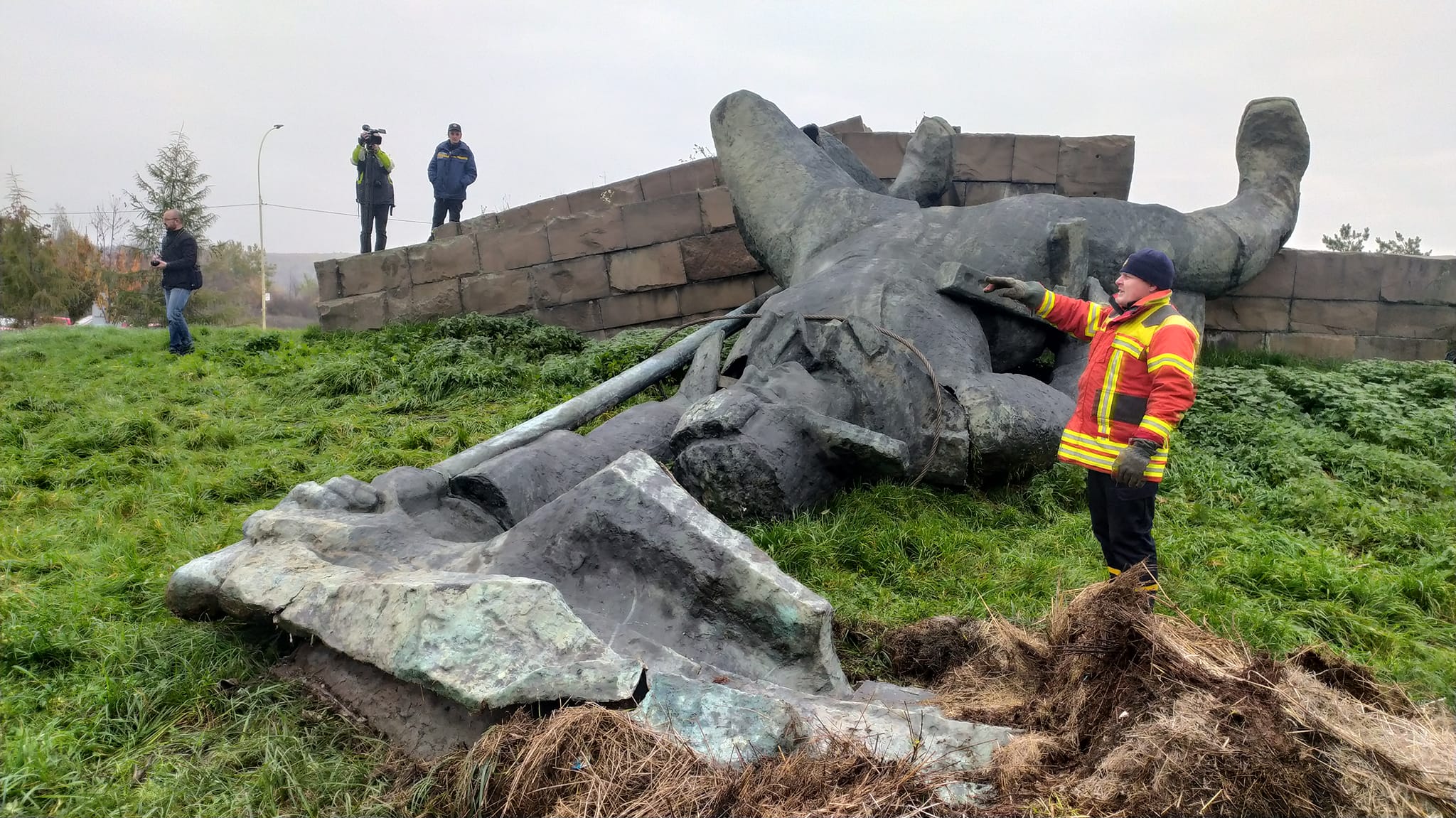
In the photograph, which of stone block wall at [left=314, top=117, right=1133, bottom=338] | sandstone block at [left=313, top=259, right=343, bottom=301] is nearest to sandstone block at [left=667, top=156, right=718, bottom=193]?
stone block wall at [left=314, top=117, right=1133, bottom=338]

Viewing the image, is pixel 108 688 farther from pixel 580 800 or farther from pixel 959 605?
pixel 959 605

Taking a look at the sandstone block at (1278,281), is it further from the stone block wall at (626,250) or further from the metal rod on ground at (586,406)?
the metal rod on ground at (586,406)

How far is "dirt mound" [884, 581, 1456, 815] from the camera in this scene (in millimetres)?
1737

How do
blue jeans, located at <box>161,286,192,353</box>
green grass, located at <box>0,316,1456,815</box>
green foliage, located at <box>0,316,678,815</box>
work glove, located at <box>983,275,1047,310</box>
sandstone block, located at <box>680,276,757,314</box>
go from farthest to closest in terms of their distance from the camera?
blue jeans, located at <box>161,286,192,353</box> → sandstone block, located at <box>680,276,757,314</box> → work glove, located at <box>983,275,1047,310</box> → green grass, located at <box>0,316,1456,815</box> → green foliage, located at <box>0,316,678,815</box>

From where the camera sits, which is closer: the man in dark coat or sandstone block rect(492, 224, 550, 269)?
the man in dark coat

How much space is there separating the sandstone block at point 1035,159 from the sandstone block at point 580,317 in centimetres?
418

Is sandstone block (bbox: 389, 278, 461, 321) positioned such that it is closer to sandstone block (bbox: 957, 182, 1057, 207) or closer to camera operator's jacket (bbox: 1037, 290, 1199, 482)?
sandstone block (bbox: 957, 182, 1057, 207)

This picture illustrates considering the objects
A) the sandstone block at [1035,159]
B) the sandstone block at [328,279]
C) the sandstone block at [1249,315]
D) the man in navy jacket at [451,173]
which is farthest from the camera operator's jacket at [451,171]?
the sandstone block at [1249,315]

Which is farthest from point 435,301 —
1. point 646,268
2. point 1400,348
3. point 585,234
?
point 1400,348

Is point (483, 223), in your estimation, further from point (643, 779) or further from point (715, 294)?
point (643, 779)

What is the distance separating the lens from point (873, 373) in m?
4.12

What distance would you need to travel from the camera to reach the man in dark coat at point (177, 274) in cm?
921

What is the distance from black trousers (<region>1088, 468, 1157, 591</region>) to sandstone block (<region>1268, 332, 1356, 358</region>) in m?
5.71

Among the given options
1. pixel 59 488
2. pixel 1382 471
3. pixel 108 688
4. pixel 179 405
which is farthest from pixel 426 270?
pixel 1382 471
